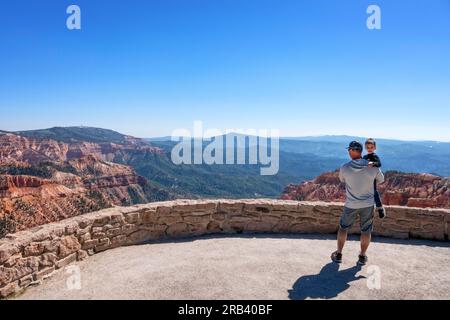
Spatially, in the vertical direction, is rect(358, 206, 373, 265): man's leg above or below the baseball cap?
→ below

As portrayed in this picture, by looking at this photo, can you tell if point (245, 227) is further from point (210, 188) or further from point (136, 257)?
point (210, 188)

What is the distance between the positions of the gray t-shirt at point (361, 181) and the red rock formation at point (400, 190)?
4003cm

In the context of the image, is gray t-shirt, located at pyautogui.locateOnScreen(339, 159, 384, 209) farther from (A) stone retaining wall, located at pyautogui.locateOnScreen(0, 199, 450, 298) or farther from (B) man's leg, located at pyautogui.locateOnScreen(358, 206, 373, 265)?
(A) stone retaining wall, located at pyautogui.locateOnScreen(0, 199, 450, 298)

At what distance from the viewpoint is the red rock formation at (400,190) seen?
1780 inches

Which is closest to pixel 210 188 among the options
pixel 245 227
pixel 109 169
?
pixel 109 169

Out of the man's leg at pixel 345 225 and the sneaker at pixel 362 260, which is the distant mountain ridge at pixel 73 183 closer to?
the man's leg at pixel 345 225

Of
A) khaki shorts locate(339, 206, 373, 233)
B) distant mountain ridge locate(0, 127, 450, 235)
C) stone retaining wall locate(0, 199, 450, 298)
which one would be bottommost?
distant mountain ridge locate(0, 127, 450, 235)

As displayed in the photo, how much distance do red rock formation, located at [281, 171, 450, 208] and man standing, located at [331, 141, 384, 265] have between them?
39925 millimetres

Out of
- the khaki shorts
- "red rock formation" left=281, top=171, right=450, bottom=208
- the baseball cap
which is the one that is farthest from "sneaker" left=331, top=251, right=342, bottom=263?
"red rock formation" left=281, top=171, right=450, bottom=208

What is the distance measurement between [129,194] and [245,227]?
374 feet

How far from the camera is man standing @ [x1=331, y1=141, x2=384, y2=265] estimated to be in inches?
209

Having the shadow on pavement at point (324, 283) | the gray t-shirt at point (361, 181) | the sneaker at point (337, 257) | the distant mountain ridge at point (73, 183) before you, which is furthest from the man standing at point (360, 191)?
the distant mountain ridge at point (73, 183)

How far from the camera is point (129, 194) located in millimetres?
116375
